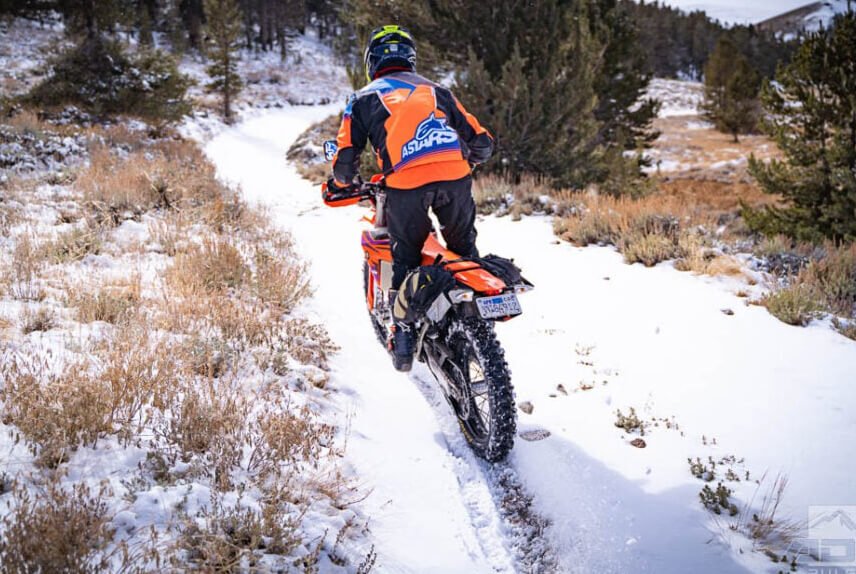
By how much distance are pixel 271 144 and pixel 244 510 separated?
22.4 m

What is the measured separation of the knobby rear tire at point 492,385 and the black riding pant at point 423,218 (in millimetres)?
727

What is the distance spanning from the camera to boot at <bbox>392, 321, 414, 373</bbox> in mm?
3625

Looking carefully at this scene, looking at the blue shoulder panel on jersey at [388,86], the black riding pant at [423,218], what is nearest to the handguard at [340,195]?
the black riding pant at [423,218]

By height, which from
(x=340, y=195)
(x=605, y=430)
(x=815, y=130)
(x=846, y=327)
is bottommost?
(x=605, y=430)

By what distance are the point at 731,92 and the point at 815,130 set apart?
32333 millimetres

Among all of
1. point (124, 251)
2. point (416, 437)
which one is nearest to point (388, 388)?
point (416, 437)

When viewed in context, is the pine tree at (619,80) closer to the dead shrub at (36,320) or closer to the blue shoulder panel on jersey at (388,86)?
the blue shoulder panel on jersey at (388,86)

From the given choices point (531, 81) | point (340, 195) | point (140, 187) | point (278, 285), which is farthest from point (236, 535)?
point (531, 81)

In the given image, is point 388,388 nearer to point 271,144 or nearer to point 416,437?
point 416,437

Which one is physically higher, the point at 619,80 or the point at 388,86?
the point at 619,80

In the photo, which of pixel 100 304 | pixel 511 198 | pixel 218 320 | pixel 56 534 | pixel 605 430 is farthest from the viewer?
pixel 511 198

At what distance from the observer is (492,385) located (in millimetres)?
2781

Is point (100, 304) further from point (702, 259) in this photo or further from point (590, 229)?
point (702, 259)

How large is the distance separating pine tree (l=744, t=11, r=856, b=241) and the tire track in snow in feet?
34.8
